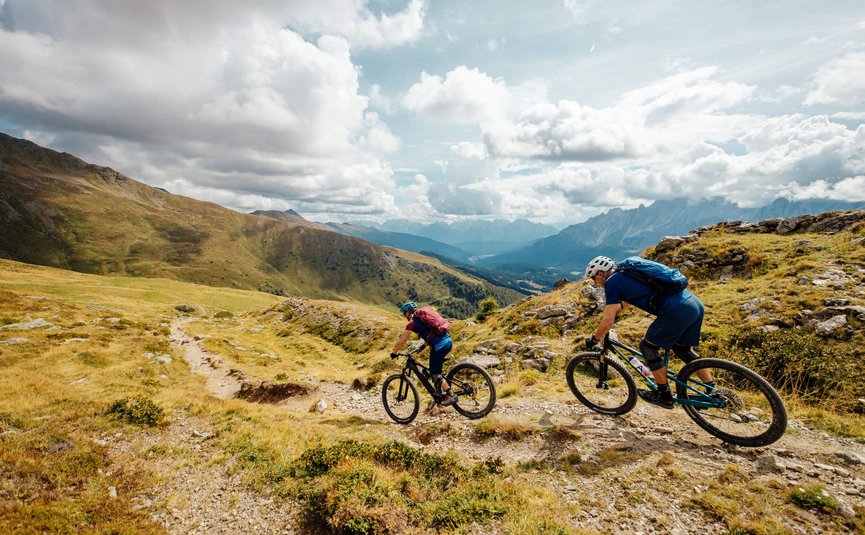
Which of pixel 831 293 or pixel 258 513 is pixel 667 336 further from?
pixel 831 293

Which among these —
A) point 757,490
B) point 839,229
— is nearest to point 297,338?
point 757,490

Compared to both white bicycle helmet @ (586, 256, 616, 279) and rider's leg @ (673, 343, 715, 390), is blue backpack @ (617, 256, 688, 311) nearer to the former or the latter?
white bicycle helmet @ (586, 256, 616, 279)

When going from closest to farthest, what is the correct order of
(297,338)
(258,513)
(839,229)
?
(258,513) < (839,229) < (297,338)

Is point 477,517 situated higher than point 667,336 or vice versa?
point 667,336

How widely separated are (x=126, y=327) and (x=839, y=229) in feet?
194

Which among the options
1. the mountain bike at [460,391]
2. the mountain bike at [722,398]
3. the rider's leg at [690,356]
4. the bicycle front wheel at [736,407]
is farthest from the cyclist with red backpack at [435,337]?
the bicycle front wheel at [736,407]

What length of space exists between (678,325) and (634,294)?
1087 millimetres

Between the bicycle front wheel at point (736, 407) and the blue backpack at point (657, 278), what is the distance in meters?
1.70

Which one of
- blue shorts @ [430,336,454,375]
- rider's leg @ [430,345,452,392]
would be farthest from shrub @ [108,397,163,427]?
blue shorts @ [430,336,454,375]

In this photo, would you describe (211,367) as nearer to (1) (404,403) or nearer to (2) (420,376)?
(1) (404,403)

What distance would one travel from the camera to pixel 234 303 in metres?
92.4

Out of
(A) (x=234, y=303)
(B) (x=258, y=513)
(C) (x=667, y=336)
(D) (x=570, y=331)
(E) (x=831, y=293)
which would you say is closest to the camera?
(B) (x=258, y=513)

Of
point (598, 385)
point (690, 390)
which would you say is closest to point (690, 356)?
point (690, 390)

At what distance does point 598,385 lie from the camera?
9984 mm
